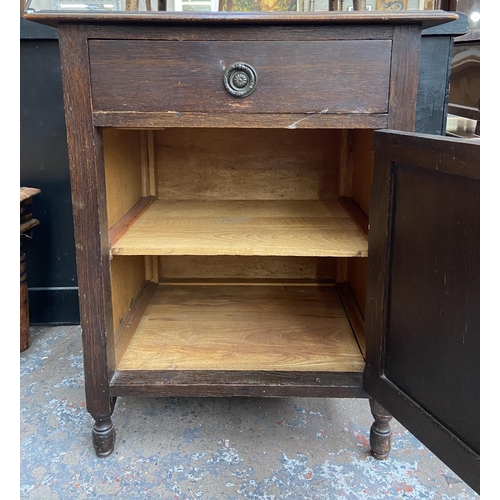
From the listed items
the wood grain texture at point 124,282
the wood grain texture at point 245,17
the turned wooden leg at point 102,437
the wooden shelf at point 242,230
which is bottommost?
the turned wooden leg at point 102,437

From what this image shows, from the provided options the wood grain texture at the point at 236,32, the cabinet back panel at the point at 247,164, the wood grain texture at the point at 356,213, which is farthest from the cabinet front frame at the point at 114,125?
the cabinet back panel at the point at 247,164

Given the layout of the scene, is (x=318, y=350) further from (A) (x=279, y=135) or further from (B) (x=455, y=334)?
(A) (x=279, y=135)

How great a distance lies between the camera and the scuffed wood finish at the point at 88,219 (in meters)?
0.93

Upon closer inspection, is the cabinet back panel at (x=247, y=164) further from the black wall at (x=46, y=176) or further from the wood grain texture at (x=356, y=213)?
the black wall at (x=46, y=176)

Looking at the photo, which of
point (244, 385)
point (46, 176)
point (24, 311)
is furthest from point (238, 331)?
point (46, 176)

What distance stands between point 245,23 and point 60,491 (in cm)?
102

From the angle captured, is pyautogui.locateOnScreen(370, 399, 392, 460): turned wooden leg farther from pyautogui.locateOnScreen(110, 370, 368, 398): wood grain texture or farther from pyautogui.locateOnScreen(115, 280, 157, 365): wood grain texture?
pyautogui.locateOnScreen(115, 280, 157, 365): wood grain texture

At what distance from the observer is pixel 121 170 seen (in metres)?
1.29

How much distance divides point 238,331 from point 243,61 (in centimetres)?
70

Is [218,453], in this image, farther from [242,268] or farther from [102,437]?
[242,268]

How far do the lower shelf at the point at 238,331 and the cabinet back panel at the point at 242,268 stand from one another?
0.18 ft

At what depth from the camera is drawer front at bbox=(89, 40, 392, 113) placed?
0.92 metres

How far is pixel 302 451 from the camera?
1135 mm

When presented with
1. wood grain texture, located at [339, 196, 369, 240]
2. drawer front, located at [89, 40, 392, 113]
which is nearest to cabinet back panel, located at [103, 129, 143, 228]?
drawer front, located at [89, 40, 392, 113]
